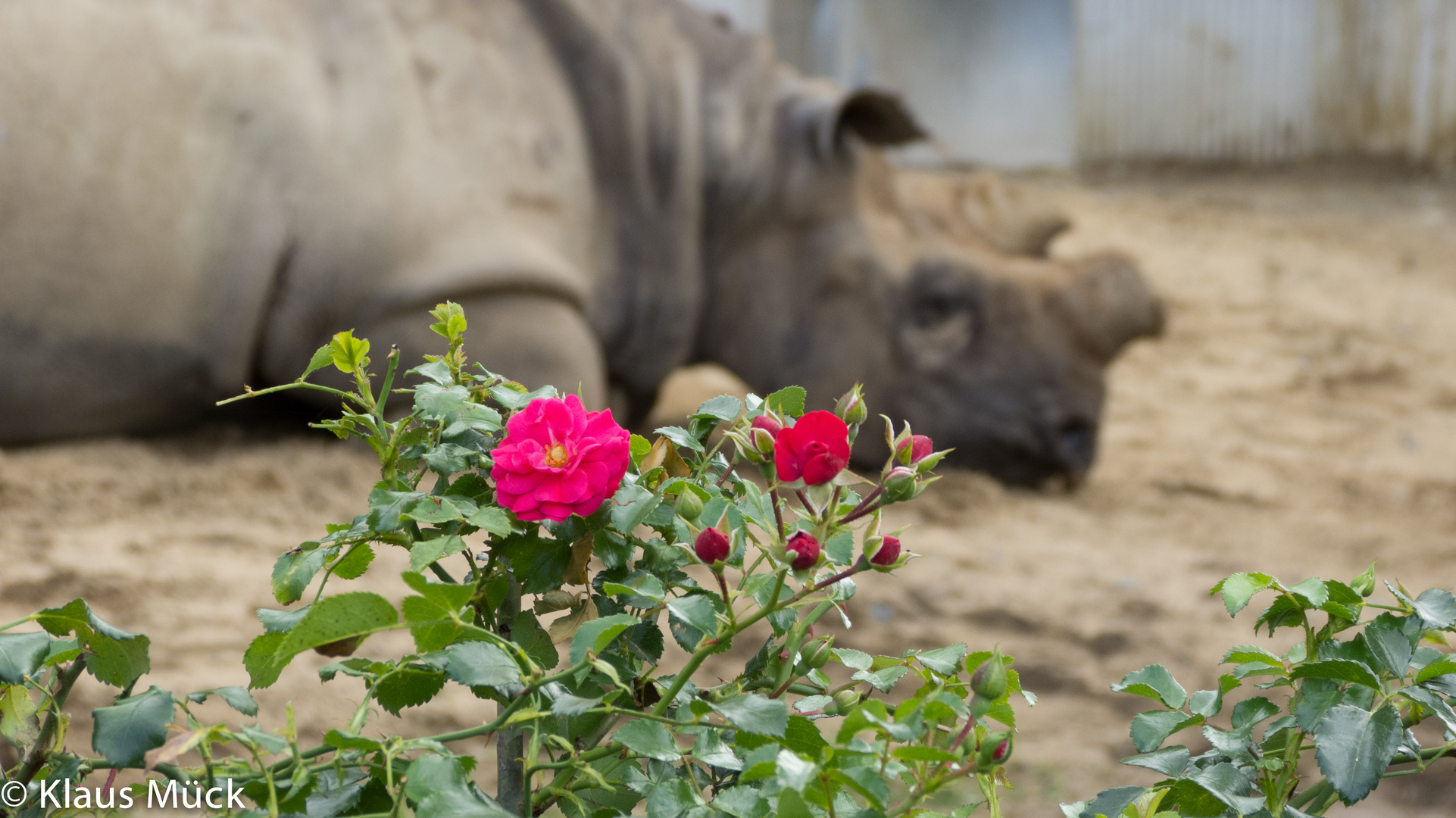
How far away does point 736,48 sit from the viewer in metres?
3.16

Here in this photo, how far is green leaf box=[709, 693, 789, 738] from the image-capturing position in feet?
1.88

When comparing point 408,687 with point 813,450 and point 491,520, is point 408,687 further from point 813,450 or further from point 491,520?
point 813,450

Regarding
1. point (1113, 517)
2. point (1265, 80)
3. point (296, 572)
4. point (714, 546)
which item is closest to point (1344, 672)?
point (714, 546)

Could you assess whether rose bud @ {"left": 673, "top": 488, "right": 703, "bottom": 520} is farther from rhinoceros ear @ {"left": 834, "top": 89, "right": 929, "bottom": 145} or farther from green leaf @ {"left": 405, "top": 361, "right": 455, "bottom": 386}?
rhinoceros ear @ {"left": 834, "top": 89, "right": 929, "bottom": 145}

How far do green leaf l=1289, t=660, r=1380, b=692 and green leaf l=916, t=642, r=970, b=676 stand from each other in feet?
0.61

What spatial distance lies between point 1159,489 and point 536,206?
1.74m

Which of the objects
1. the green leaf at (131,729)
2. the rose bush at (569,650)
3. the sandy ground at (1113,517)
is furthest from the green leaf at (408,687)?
the sandy ground at (1113,517)

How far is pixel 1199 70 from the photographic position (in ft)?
24.7

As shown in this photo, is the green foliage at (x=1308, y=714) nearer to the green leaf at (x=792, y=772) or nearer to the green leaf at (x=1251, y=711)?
the green leaf at (x=1251, y=711)

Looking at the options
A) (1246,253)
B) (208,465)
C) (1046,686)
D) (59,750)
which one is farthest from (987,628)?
(1246,253)

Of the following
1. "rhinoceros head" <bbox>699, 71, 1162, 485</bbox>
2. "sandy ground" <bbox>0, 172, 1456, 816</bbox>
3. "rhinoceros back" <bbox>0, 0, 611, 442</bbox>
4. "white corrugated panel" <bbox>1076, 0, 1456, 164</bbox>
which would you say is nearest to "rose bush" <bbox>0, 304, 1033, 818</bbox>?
"sandy ground" <bbox>0, 172, 1456, 816</bbox>

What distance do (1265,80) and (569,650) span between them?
7.73m

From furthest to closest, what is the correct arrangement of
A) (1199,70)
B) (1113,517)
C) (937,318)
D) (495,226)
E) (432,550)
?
(1199,70), (937,318), (1113,517), (495,226), (432,550)

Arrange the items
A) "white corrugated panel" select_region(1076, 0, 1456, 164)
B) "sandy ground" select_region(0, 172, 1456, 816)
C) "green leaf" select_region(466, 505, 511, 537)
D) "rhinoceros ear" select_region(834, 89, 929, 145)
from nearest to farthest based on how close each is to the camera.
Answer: "green leaf" select_region(466, 505, 511, 537)
"sandy ground" select_region(0, 172, 1456, 816)
"rhinoceros ear" select_region(834, 89, 929, 145)
"white corrugated panel" select_region(1076, 0, 1456, 164)
